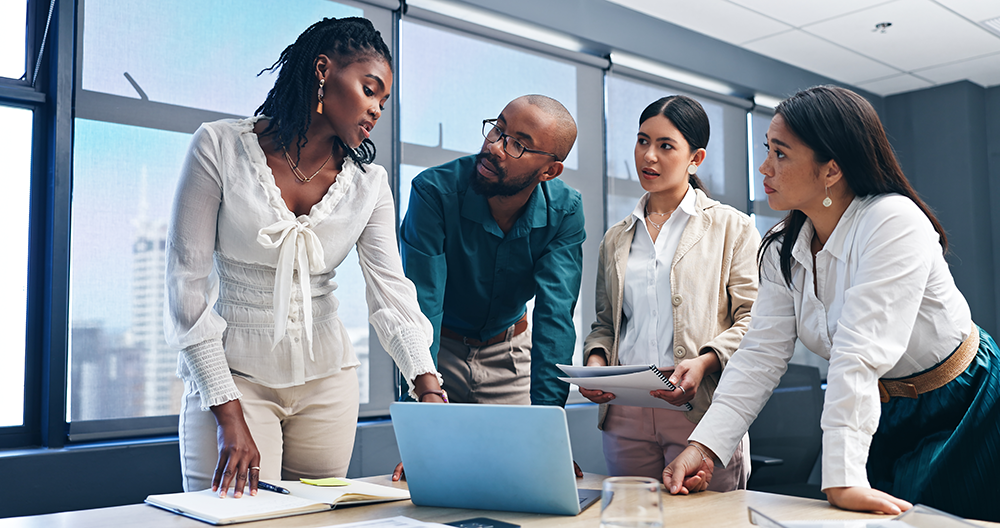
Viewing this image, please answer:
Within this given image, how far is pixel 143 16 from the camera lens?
8.82 ft

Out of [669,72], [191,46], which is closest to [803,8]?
[669,72]

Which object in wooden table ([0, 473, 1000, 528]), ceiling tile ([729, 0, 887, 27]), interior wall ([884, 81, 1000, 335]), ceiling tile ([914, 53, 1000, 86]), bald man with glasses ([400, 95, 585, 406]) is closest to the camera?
wooden table ([0, 473, 1000, 528])

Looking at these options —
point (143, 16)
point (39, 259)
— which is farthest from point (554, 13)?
point (39, 259)

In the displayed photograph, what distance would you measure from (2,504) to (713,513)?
2183 mm

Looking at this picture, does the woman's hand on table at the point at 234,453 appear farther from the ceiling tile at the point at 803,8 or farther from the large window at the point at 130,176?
the ceiling tile at the point at 803,8

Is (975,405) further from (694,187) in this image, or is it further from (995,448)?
(694,187)

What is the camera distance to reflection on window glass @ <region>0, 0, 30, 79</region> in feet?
8.30

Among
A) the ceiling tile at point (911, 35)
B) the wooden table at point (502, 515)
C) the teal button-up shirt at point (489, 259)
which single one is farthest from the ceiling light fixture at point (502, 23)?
the wooden table at point (502, 515)

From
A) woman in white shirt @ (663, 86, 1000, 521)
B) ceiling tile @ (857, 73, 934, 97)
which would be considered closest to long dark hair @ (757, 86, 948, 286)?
woman in white shirt @ (663, 86, 1000, 521)

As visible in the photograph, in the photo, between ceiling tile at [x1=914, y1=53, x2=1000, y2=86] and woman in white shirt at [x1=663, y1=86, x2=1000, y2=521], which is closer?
woman in white shirt at [x1=663, y1=86, x2=1000, y2=521]

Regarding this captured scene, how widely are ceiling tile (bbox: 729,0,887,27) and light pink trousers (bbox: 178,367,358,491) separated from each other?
11.4 ft

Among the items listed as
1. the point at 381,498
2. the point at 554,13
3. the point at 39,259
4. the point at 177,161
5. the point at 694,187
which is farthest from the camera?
Answer: the point at 554,13

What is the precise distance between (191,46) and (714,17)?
288 centimetres

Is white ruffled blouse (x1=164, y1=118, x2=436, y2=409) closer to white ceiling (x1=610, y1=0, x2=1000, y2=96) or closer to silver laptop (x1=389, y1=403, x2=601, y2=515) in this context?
silver laptop (x1=389, y1=403, x2=601, y2=515)
